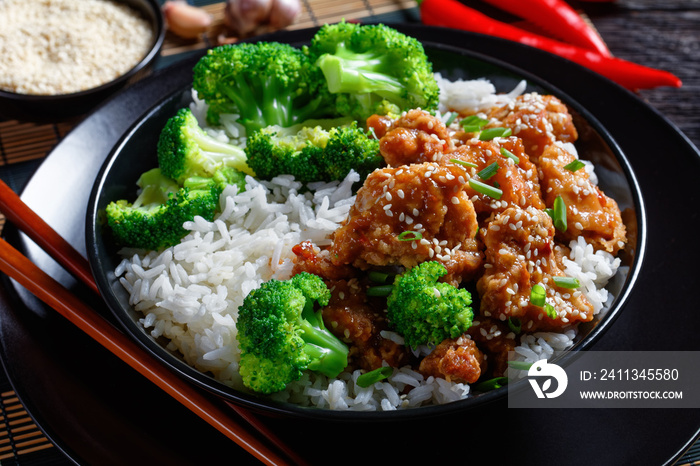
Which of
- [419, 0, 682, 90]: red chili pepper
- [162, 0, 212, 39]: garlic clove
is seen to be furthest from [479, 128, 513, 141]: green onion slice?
[162, 0, 212, 39]: garlic clove

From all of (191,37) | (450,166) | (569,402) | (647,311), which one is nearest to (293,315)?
(450,166)

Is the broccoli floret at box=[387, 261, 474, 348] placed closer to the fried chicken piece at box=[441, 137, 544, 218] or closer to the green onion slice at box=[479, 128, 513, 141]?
the fried chicken piece at box=[441, 137, 544, 218]

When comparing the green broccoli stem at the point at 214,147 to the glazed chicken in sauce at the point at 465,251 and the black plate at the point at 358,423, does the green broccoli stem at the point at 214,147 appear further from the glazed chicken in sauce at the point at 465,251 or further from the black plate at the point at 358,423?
the black plate at the point at 358,423

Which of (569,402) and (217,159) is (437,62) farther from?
(569,402)

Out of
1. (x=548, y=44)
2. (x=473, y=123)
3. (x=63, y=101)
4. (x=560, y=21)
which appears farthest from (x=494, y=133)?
(x=63, y=101)

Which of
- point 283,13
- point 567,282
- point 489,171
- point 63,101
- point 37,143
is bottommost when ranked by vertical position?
point 37,143

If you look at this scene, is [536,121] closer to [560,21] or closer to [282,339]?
[282,339]

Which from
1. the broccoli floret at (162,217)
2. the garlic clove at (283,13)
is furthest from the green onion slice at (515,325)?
the garlic clove at (283,13)

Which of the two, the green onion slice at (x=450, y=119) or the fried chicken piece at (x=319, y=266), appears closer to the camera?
the fried chicken piece at (x=319, y=266)
